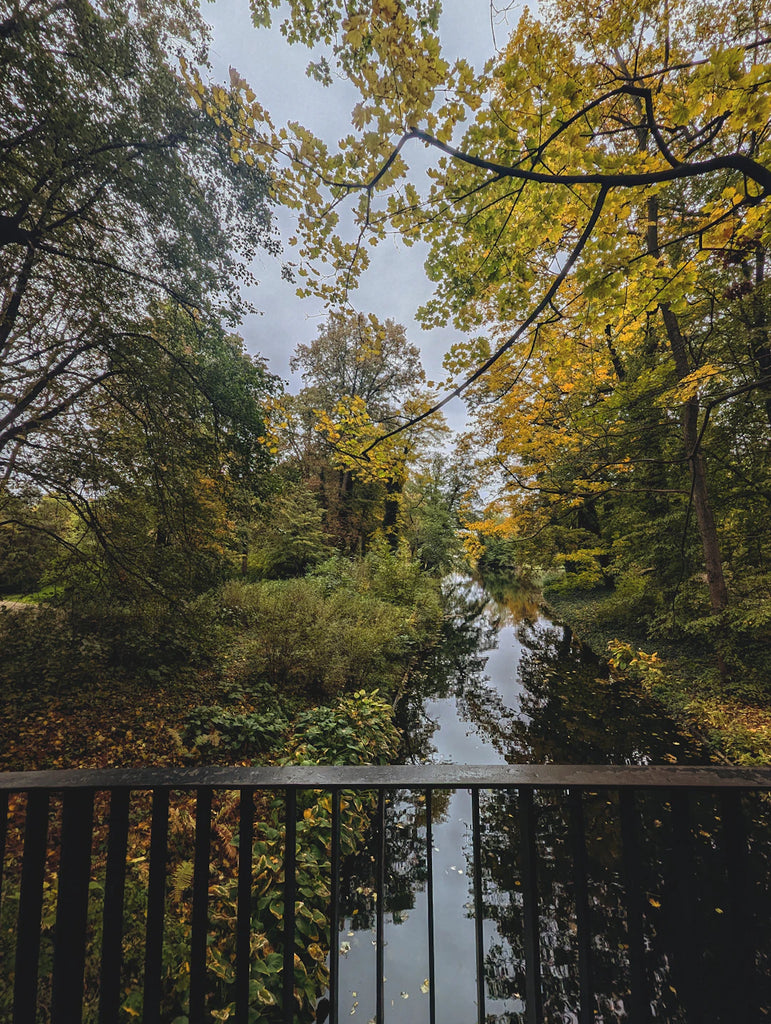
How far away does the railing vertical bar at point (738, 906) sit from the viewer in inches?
48.1

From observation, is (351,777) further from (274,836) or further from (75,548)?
(75,548)

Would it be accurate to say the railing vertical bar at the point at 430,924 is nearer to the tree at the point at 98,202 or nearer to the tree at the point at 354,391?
the tree at the point at 98,202

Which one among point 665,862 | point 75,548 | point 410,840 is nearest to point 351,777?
point 410,840

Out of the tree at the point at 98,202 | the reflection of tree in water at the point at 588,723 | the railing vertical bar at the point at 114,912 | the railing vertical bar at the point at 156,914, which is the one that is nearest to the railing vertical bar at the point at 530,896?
the railing vertical bar at the point at 156,914

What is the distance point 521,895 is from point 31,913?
4.68 meters

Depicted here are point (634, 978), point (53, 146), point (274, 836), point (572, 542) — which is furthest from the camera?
point (572, 542)

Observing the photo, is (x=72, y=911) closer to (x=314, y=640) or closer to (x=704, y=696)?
(x=314, y=640)

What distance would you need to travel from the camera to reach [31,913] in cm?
129

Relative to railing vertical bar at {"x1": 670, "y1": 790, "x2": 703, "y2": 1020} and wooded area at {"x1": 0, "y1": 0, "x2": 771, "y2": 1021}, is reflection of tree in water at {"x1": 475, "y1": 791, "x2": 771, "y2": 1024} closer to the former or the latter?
railing vertical bar at {"x1": 670, "y1": 790, "x2": 703, "y2": 1020}

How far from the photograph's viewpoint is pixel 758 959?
3041 millimetres

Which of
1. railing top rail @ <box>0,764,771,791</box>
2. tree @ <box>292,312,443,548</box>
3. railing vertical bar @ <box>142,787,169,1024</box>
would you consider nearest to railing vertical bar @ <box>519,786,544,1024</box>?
railing top rail @ <box>0,764,771,791</box>

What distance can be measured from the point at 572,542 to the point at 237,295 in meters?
12.5

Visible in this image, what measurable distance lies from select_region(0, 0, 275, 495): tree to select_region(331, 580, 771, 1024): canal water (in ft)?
22.0

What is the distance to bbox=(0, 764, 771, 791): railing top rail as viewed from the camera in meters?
1.20
